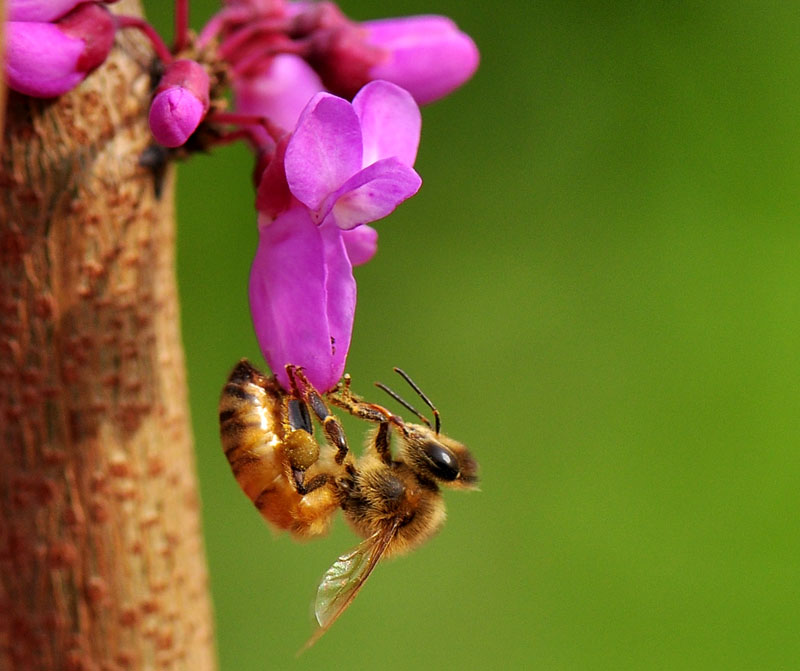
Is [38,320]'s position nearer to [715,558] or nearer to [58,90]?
[58,90]

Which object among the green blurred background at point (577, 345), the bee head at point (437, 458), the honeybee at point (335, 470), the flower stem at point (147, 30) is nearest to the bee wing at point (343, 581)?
the honeybee at point (335, 470)

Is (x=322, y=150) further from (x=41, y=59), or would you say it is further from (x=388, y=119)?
(x=41, y=59)

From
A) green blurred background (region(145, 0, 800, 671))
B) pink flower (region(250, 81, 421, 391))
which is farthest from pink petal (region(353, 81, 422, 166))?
green blurred background (region(145, 0, 800, 671))

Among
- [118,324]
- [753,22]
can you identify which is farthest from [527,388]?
[118,324]

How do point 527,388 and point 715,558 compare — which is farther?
point 527,388

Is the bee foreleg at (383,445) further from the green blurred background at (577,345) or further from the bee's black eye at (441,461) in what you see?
the green blurred background at (577,345)

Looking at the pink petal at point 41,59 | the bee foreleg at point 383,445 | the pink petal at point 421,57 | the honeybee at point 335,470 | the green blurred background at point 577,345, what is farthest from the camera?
the green blurred background at point 577,345
